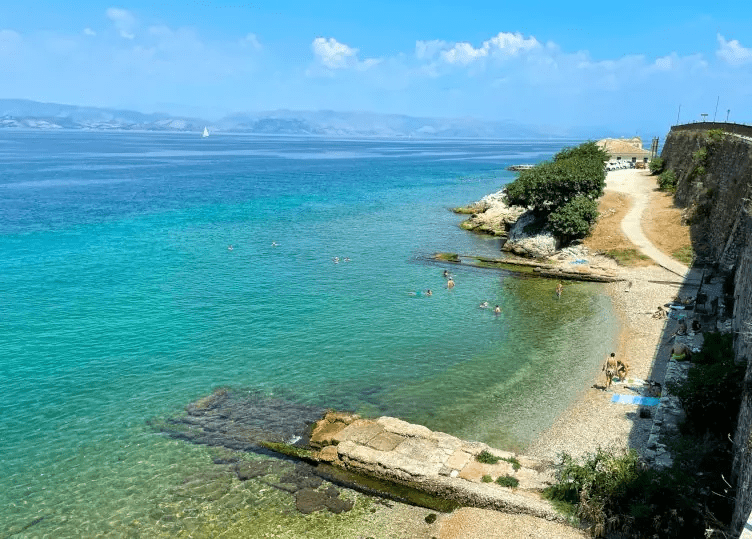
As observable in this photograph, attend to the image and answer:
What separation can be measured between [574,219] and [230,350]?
113 feet

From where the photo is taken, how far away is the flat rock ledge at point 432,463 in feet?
64.6

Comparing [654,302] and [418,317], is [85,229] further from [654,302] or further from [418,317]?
[654,302]

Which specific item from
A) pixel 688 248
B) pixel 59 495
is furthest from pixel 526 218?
pixel 59 495

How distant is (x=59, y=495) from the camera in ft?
67.8

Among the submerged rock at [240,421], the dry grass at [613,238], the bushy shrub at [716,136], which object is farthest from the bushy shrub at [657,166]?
the submerged rock at [240,421]

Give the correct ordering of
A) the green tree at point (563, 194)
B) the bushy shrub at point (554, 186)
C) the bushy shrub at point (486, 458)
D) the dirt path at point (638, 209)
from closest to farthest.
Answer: the bushy shrub at point (486, 458) < the dirt path at point (638, 209) < the green tree at point (563, 194) < the bushy shrub at point (554, 186)

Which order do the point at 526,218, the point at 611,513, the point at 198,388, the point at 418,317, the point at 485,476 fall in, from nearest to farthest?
the point at 611,513, the point at 485,476, the point at 198,388, the point at 418,317, the point at 526,218

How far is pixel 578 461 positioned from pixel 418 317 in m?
18.0

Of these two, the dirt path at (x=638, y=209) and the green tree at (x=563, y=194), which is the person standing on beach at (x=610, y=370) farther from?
the green tree at (x=563, y=194)

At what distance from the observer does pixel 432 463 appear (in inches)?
840

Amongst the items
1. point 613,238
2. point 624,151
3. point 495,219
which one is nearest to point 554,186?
point 613,238

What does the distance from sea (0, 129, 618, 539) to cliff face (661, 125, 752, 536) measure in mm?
8079

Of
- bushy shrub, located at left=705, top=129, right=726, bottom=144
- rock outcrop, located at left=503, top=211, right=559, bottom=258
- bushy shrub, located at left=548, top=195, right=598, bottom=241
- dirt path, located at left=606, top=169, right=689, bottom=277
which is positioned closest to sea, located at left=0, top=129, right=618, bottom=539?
rock outcrop, located at left=503, top=211, right=559, bottom=258

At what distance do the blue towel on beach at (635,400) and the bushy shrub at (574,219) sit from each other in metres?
28.6
